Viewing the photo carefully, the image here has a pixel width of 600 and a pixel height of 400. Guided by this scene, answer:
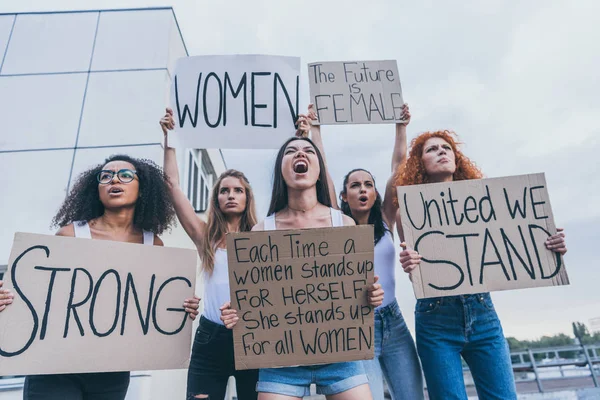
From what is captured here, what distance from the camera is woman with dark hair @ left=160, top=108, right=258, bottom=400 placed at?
2158 millimetres

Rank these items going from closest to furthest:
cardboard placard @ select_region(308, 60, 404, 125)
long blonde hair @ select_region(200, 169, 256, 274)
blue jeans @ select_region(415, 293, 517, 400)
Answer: blue jeans @ select_region(415, 293, 517, 400), long blonde hair @ select_region(200, 169, 256, 274), cardboard placard @ select_region(308, 60, 404, 125)

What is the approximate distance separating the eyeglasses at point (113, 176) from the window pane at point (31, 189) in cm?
295

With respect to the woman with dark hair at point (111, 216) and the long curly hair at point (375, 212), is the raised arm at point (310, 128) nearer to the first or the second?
the long curly hair at point (375, 212)

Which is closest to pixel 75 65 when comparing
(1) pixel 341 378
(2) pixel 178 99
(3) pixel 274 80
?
(2) pixel 178 99

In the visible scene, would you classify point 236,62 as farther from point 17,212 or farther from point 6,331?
point 17,212

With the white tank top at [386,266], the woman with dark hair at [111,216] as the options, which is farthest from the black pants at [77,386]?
the white tank top at [386,266]

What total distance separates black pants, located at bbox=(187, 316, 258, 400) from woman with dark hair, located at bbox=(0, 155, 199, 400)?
240mm

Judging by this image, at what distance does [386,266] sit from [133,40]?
4.81 metres

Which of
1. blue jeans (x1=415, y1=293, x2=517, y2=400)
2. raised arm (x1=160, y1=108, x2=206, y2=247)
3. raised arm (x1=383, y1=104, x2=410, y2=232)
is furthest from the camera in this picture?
raised arm (x1=383, y1=104, x2=410, y2=232)

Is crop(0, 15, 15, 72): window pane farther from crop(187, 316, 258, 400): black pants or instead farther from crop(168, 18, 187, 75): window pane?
crop(187, 316, 258, 400): black pants

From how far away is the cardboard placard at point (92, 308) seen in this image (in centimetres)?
179

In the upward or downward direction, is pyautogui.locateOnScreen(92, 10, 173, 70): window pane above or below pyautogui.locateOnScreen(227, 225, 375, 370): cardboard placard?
above

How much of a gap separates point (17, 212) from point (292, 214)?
13.5 ft

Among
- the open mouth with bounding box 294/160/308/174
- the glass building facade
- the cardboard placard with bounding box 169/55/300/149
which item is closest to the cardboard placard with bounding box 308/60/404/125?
the cardboard placard with bounding box 169/55/300/149
